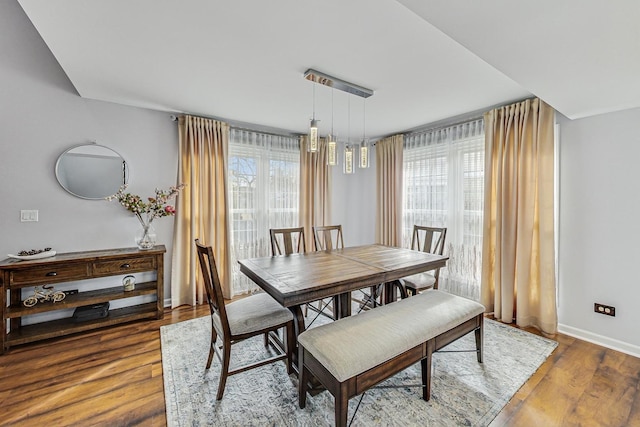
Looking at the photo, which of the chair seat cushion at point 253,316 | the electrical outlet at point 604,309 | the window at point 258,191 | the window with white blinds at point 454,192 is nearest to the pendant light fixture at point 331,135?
the chair seat cushion at point 253,316

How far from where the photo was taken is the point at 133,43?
1800 mm

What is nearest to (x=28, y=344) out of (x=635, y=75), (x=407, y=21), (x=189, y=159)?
(x=189, y=159)

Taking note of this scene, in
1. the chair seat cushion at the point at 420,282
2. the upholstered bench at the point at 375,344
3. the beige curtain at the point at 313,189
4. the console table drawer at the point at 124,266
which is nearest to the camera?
the upholstered bench at the point at 375,344

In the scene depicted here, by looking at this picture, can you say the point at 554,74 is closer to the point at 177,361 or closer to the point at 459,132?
the point at 459,132

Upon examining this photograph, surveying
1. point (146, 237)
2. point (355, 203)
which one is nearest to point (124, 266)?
point (146, 237)

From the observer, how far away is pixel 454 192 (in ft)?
11.2

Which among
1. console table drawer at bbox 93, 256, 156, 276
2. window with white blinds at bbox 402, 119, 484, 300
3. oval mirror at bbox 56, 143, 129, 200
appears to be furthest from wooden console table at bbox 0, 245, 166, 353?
window with white blinds at bbox 402, 119, 484, 300

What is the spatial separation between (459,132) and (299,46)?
8.04ft

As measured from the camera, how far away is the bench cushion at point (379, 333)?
141cm

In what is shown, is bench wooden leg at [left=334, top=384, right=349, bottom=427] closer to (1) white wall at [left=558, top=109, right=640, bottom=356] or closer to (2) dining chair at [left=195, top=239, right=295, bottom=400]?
(2) dining chair at [left=195, top=239, right=295, bottom=400]

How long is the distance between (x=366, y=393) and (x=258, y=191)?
2828mm

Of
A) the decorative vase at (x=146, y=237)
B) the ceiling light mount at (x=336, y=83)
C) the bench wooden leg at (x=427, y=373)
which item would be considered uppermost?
the ceiling light mount at (x=336, y=83)

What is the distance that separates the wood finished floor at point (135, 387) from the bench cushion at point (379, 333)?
0.61m

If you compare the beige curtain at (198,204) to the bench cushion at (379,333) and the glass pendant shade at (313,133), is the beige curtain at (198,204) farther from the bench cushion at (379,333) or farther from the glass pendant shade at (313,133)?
the bench cushion at (379,333)
